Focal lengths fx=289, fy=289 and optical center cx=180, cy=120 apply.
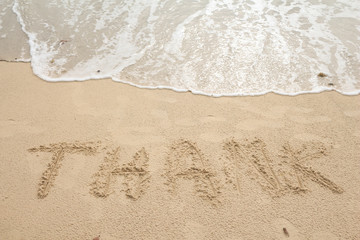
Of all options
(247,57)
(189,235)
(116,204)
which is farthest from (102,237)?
(247,57)

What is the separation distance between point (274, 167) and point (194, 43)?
2.28 meters

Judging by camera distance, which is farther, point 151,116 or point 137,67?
point 137,67

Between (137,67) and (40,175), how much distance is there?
6.15 ft

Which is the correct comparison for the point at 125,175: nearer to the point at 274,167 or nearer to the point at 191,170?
the point at 191,170

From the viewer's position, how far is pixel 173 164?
2.55m

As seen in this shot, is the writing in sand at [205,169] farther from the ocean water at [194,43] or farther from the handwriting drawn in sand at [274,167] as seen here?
the ocean water at [194,43]

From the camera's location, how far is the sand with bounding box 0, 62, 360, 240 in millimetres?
2117

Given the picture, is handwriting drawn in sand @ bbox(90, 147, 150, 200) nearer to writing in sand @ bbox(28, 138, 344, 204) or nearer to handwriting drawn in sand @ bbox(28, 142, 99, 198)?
writing in sand @ bbox(28, 138, 344, 204)

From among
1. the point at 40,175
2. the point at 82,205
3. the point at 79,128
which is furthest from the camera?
the point at 79,128

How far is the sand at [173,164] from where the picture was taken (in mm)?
2117

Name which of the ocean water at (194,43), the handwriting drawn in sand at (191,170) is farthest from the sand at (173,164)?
the ocean water at (194,43)

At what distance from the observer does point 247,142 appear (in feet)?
8.95

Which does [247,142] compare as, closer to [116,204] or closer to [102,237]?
[116,204]

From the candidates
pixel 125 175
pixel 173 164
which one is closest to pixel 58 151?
pixel 125 175
